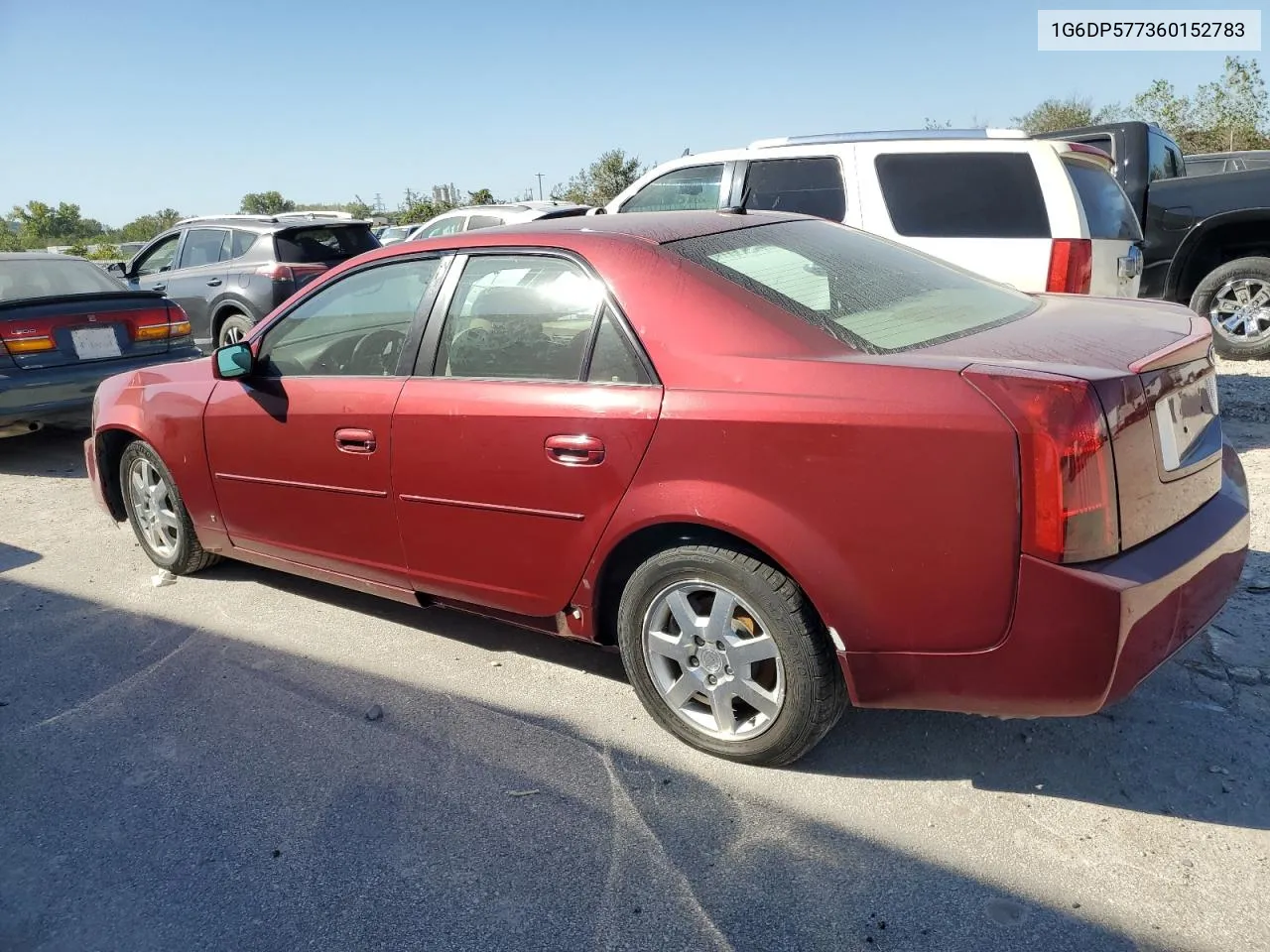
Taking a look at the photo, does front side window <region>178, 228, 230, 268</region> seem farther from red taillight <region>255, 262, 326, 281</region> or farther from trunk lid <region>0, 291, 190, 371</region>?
trunk lid <region>0, 291, 190, 371</region>

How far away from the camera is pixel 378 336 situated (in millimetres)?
3617

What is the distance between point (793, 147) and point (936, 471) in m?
4.40

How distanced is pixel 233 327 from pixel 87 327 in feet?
9.35

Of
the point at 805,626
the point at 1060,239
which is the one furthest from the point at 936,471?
the point at 1060,239

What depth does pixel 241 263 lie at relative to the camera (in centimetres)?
960

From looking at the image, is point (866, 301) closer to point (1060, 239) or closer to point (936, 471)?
point (936, 471)

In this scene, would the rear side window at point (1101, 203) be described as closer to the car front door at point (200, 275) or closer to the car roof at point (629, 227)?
the car roof at point (629, 227)

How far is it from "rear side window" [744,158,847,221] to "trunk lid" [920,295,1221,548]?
3.17 meters

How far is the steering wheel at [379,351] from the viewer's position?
3473 mm

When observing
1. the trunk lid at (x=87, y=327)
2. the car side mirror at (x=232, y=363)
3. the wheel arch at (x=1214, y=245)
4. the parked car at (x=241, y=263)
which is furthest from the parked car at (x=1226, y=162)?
the car side mirror at (x=232, y=363)

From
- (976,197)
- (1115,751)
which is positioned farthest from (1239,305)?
(1115,751)

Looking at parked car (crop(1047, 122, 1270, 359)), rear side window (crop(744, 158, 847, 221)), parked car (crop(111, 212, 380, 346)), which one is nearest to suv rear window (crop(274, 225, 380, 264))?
parked car (crop(111, 212, 380, 346))

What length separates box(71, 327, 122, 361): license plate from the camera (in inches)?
270

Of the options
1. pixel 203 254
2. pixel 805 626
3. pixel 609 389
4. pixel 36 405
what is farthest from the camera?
pixel 203 254
